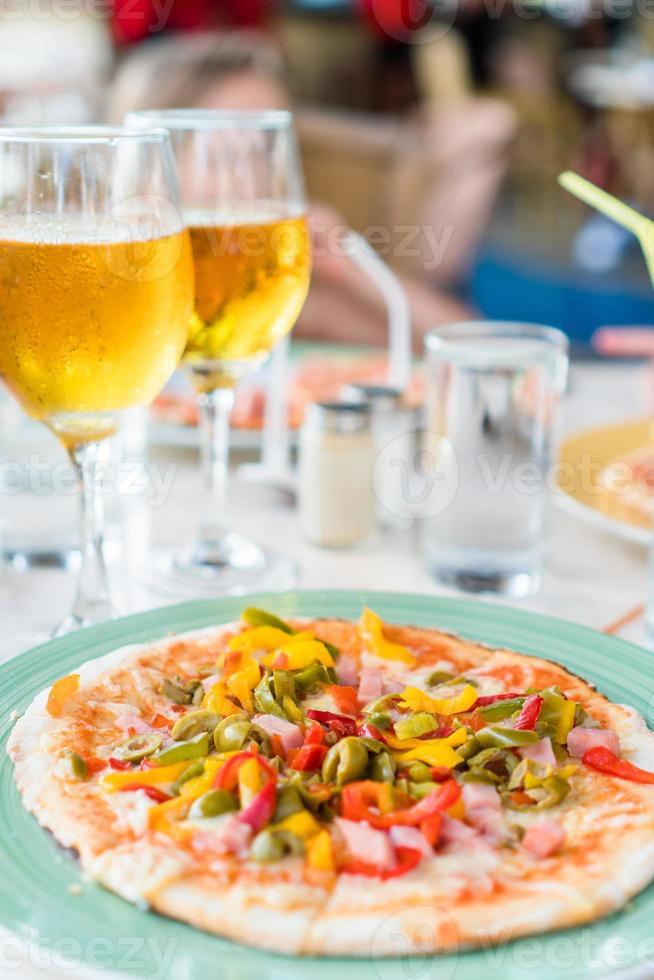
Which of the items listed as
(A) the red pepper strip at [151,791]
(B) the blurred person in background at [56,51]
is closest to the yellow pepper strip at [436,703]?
(A) the red pepper strip at [151,791]

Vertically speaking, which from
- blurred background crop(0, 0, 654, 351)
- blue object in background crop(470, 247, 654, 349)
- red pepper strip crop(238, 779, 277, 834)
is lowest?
blue object in background crop(470, 247, 654, 349)

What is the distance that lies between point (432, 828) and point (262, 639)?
0.33m

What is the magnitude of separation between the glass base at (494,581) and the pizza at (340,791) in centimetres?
32

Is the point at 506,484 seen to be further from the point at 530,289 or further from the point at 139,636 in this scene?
the point at 530,289

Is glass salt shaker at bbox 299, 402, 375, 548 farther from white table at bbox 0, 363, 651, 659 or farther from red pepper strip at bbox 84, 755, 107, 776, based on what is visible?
red pepper strip at bbox 84, 755, 107, 776

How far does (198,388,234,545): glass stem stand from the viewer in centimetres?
147

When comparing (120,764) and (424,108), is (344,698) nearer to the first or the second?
(120,764)

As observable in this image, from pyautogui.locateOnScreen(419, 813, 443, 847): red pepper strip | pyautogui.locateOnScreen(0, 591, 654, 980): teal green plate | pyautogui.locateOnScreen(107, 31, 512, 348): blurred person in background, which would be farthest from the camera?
pyautogui.locateOnScreen(107, 31, 512, 348): blurred person in background

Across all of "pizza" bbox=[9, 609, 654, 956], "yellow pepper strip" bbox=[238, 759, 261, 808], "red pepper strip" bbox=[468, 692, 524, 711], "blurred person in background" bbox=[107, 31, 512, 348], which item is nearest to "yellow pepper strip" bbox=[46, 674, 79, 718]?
"pizza" bbox=[9, 609, 654, 956]

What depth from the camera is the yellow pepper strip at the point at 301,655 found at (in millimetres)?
1027

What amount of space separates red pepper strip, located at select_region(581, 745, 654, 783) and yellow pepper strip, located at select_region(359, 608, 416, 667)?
0.23 metres

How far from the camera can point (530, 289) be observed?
18.6ft

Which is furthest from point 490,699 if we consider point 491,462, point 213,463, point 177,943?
point 213,463

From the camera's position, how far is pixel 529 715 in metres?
0.91
